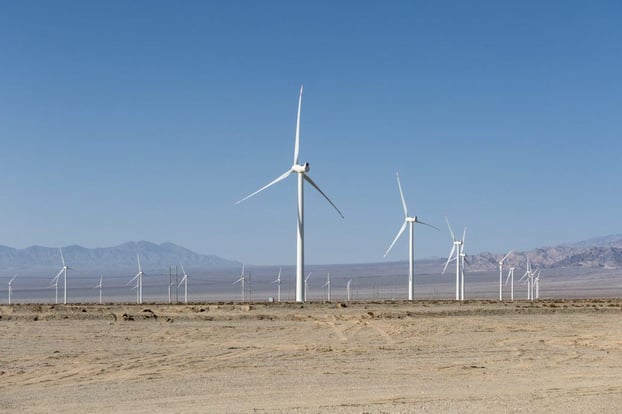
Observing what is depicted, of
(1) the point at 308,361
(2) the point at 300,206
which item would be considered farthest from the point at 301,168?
(1) the point at 308,361

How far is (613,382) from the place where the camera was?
→ 25.0 m

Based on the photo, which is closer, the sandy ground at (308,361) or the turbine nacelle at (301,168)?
the sandy ground at (308,361)

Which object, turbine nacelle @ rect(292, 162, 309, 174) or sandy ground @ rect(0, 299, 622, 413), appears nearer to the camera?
sandy ground @ rect(0, 299, 622, 413)

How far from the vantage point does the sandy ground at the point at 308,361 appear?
21.9 meters

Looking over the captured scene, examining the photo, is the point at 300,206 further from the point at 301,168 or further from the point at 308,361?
the point at 308,361

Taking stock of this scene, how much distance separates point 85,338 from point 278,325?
10263 mm

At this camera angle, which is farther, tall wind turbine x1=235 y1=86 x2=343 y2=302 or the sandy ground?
tall wind turbine x1=235 y1=86 x2=343 y2=302

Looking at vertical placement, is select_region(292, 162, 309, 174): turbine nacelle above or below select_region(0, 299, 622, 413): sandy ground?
above

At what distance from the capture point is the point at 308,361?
3009 cm

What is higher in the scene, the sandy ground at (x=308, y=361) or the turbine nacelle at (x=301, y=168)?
the turbine nacelle at (x=301, y=168)

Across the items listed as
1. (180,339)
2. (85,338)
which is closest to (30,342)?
(85,338)

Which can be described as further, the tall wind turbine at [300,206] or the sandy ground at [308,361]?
the tall wind turbine at [300,206]

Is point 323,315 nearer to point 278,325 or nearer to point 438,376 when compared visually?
point 278,325

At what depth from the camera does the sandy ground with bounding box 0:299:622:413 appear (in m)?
21.9
